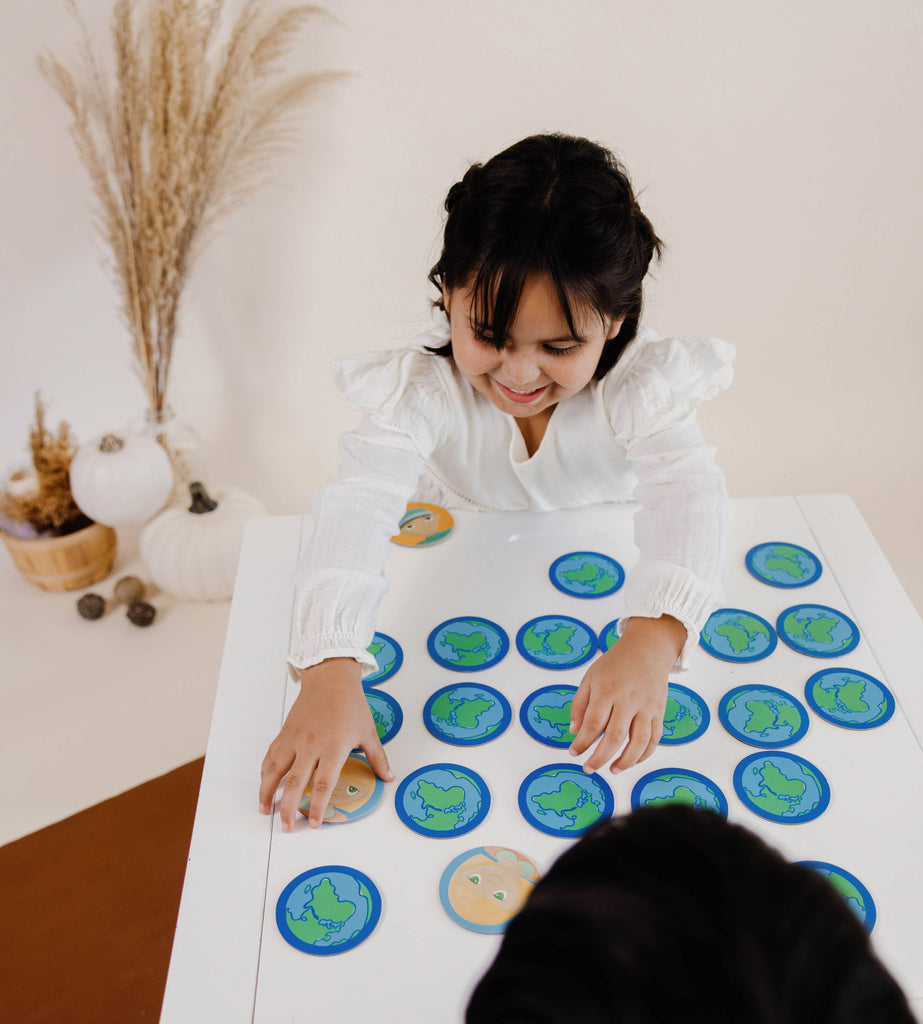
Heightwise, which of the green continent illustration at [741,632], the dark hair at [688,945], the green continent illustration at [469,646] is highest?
the dark hair at [688,945]

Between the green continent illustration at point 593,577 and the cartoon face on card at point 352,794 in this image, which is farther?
the green continent illustration at point 593,577

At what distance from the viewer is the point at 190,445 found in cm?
193

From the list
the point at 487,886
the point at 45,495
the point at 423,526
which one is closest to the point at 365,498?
the point at 423,526

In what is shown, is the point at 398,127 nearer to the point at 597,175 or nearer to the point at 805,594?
the point at 597,175

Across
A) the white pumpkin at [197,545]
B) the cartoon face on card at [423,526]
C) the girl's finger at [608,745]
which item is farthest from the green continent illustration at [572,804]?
A: the white pumpkin at [197,545]

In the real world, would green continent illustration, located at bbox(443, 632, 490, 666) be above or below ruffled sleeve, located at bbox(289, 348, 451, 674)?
Answer: below

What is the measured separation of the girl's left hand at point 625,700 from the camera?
2.68 feet

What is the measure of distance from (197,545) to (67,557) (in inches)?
10.6

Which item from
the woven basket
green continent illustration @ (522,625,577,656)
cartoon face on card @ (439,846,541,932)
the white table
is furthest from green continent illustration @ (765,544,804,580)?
the woven basket

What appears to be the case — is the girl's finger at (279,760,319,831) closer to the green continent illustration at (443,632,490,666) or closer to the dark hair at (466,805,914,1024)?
the green continent illustration at (443,632,490,666)

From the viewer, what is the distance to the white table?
679mm

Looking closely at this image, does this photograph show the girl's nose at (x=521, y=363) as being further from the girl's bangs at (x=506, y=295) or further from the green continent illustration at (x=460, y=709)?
the green continent illustration at (x=460, y=709)

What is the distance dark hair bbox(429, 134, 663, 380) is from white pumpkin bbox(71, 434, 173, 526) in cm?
93

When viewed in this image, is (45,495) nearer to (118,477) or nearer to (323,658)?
(118,477)
